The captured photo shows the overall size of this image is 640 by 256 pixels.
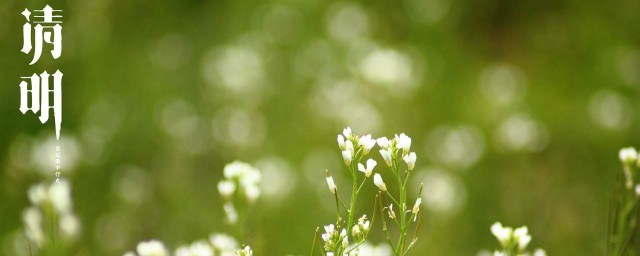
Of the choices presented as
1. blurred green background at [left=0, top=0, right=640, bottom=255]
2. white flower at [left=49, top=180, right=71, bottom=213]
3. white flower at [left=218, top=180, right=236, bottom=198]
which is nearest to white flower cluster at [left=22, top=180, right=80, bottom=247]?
white flower at [left=49, top=180, right=71, bottom=213]

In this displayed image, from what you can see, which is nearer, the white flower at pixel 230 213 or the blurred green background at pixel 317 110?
the white flower at pixel 230 213

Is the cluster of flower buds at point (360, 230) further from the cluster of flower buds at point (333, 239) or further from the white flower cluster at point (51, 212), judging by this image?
the white flower cluster at point (51, 212)

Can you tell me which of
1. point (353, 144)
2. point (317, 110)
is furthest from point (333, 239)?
point (317, 110)

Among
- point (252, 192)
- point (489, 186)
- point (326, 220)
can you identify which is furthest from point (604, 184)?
point (252, 192)

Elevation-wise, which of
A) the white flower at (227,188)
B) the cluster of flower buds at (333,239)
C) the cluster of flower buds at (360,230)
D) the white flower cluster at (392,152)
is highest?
the white flower at (227,188)

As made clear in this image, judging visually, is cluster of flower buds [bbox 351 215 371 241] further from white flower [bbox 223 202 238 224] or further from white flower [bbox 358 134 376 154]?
white flower [bbox 223 202 238 224]

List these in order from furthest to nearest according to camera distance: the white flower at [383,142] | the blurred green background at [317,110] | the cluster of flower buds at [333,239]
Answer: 1. the blurred green background at [317,110]
2. the white flower at [383,142]
3. the cluster of flower buds at [333,239]

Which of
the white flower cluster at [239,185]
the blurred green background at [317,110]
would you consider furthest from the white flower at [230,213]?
the blurred green background at [317,110]

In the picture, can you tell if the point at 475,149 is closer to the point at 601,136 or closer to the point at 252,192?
the point at 601,136

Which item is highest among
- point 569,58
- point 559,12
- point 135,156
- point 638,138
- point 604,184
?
point 559,12
